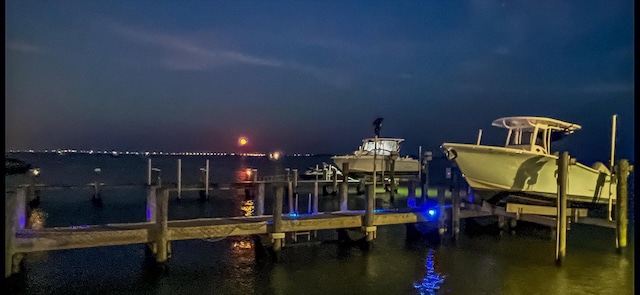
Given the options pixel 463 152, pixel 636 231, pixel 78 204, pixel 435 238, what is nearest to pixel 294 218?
pixel 435 238

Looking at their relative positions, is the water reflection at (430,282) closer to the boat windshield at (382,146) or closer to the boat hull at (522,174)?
the boat hull at (522,174)

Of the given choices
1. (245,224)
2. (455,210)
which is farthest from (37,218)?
(455,210)

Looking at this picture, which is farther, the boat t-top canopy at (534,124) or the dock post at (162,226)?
the boat t-top canopy at (534,124)

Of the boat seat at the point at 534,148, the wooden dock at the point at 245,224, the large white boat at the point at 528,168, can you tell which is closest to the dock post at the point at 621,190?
the wooden dock at the point at 245,224

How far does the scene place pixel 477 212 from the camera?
1731 centimetres

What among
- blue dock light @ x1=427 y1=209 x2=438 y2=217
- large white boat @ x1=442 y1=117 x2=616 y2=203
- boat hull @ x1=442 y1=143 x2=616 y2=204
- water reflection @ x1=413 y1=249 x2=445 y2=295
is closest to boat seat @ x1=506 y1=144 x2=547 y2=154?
large white boat @ x1=442 y1=117 x2=616 y2=203

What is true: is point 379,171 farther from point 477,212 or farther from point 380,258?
point 380,258

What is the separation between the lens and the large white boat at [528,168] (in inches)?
663

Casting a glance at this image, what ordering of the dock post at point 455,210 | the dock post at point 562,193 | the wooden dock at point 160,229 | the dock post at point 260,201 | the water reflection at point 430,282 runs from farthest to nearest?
the dock post at point 260,201 → the dock post at point 455,210 → the dock post at point 562,193 → the water reflection at point 430,282 → the wooden dock at point 160,229

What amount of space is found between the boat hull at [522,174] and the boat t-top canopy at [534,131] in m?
0.97

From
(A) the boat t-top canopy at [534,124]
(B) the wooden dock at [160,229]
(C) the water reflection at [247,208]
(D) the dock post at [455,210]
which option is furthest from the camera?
(C) the water reflection at [247,208]

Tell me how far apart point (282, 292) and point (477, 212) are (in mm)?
8608

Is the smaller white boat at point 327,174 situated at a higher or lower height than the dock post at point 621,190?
lower

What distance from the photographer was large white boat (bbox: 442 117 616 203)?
16828 millimetres
